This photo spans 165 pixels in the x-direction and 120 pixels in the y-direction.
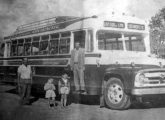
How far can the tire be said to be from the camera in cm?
440

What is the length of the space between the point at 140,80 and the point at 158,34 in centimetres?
158

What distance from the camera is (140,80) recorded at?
168 inches

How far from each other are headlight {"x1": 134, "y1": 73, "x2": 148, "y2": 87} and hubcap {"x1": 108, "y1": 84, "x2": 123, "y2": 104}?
277 millimetres

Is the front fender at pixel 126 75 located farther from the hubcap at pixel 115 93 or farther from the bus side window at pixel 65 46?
the bus side window at pixel 65 46

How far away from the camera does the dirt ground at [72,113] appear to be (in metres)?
3.91

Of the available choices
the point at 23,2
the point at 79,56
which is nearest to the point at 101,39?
the point at 79,56

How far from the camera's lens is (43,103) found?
512cm

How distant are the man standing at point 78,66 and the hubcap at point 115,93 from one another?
0.38 meters

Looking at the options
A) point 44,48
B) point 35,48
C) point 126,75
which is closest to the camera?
point 126,75

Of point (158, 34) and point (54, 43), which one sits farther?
point (158, 34)

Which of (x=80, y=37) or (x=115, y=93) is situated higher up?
(x=80, y=37)

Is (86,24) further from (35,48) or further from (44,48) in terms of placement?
(35,48)

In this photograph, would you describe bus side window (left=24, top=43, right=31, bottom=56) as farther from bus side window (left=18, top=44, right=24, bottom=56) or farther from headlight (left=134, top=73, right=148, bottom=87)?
headlight (left=134, top=73, right=148, bottom=87)

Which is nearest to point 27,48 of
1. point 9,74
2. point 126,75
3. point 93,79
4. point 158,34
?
point 9,74
